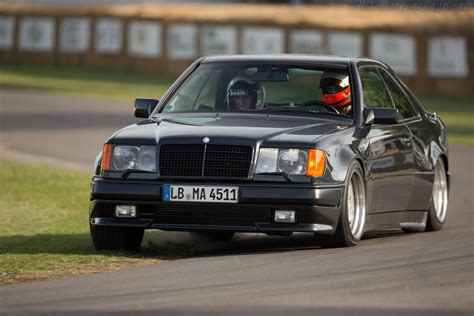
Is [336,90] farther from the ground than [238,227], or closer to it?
farther from the ground

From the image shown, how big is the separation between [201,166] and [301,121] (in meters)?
1.06

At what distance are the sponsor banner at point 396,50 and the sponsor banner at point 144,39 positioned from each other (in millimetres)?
9305

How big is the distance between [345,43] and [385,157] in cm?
3088

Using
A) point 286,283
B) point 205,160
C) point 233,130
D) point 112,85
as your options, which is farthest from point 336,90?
point 112,85

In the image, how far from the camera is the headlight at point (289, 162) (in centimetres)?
1028

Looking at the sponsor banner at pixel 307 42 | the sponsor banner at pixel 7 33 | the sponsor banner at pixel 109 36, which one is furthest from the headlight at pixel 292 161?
the sponsor banner at pixel 7 33

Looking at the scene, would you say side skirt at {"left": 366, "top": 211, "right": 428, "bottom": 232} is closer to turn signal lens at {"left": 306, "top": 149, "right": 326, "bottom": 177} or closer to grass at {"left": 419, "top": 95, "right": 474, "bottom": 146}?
turn signal lens at {"left": 306, "top": 149, "right": 326, "bottom": 177}

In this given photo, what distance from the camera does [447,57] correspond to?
1539 inches

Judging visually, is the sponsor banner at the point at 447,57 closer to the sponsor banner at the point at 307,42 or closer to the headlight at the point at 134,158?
the sponsor banner at the point at 307,42

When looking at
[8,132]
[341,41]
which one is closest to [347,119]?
[8,132]

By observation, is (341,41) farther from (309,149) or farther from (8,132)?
(309,149)

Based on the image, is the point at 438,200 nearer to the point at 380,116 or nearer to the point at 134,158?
the point at 380,116

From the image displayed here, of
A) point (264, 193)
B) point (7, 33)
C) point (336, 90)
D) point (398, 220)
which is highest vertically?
point (336, 90)

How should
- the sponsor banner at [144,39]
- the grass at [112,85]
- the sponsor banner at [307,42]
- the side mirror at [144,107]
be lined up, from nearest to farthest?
the side mirror at [144,107], the grass at [112,85], the sponsor banner at [307,42], the sponsor banner at [144,39]
